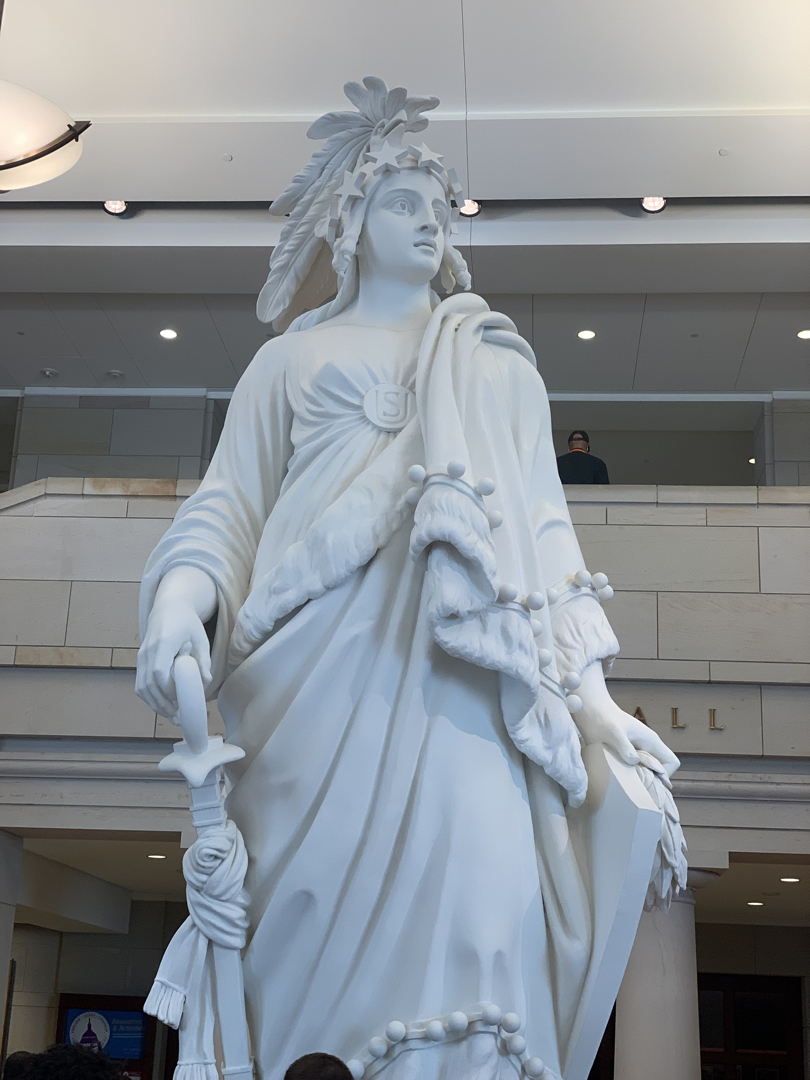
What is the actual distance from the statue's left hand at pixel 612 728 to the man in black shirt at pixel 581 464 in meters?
7.63

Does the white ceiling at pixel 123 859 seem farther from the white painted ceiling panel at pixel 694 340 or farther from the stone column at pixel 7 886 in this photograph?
the white painted ceiling panel at pixel 694 340

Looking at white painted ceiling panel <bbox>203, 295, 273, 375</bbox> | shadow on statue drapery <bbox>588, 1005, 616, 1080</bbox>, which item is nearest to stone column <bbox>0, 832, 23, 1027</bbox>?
white painted ceiling panel <bbox>203, 295, 273, 375</bbox>

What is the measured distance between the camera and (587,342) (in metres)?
12.8

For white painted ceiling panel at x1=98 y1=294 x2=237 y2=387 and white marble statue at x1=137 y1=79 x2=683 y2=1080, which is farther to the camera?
white painted ceiling panel at x1=98 y1=294 x2=237 y2=387

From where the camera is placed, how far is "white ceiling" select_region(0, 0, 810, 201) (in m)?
8.68

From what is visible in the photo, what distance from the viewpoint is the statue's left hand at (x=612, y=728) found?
2.23m

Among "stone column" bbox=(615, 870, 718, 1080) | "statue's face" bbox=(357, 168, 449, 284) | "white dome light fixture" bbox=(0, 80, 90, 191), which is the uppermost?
"white dome light fixture" bbox=(0, 80, 90, 191)

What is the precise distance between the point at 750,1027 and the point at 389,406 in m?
15.4

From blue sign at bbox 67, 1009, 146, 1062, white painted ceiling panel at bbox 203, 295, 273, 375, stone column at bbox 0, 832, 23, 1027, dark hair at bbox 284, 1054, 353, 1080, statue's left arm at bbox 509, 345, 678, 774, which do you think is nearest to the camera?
dark hair at bbox 284, 1054, 353, 1080

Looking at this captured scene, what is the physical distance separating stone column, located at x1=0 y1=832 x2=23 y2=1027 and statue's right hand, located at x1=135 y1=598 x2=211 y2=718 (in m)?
8.40

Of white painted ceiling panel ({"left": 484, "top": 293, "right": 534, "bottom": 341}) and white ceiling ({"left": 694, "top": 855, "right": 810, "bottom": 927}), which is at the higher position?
white painted ceiling panel ({"left": 484, "top": 293, "right": 534, "bottom": 341})

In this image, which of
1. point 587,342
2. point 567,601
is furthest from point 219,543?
point 587,342

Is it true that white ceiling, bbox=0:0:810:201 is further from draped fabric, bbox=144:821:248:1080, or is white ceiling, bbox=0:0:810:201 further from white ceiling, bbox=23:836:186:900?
draped fabric, bbox=144:821:248:1080

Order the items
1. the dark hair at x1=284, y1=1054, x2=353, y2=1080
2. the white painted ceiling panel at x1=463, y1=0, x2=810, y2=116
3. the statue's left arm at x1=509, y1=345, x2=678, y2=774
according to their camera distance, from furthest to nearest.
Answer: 1. the white painted ceiling panel at x1=463, y1=0, x2=810, y2=116
2. the statue's left arm at x1=509, y1=345, x2=678, y2=774
3. the dark hair at x1=284, y1=1054, x2=353, y2=1080
